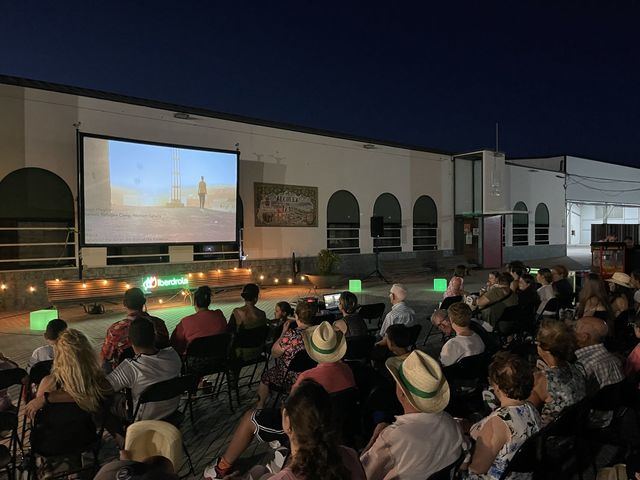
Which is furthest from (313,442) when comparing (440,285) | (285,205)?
(285,205)

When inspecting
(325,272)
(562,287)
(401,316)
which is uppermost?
(562,287)

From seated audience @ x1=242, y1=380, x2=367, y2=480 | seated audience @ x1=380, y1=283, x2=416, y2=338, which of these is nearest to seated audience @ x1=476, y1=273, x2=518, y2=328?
seated audience @ x1=380, y1=283, x2=416, y2=338

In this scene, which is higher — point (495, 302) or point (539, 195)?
point (539, 195)

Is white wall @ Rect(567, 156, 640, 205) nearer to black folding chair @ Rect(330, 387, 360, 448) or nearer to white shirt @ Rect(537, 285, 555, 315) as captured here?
white shirt @ Rect(537, 285, 555, 315)

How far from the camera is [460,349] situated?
3984mm

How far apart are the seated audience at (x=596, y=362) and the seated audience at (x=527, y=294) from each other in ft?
8.86

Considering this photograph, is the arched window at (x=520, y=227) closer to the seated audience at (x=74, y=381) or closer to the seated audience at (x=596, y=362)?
the seated audience at (x=596, y=362)

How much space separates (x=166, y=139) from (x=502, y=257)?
15.9 meters

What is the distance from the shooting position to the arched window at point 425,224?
1952 cm

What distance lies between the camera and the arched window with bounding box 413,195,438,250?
1952cm

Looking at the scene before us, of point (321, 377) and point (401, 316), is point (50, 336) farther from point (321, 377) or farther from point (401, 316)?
point (401, 316)

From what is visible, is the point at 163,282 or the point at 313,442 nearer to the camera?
the point at 313,442

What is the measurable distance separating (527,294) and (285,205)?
9869 mm

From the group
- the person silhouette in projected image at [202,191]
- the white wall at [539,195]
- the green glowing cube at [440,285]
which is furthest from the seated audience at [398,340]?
the white wall at [539,195]
